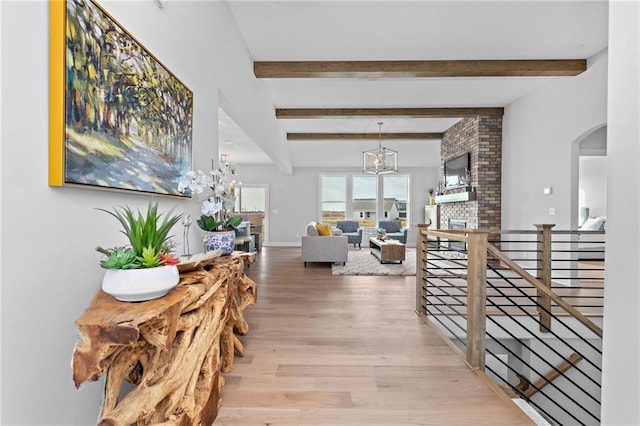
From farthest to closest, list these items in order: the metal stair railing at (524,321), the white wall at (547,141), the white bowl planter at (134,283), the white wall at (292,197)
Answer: the white wall at (292,197) < the white wall at (547,141) < the metal stair railing at (524,321) < the white bowl planter at (134,283)

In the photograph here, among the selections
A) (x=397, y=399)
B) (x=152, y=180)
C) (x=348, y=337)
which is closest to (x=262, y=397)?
(x=397, y=399)

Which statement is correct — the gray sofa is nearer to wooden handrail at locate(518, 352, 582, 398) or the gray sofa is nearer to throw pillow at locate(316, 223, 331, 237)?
throw pillow at locate(316, 223, 331, 237)

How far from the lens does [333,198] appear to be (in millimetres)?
9859

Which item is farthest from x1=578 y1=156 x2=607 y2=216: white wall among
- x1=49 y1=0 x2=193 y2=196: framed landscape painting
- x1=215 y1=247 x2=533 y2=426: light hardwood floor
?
x1=49 y1=0 x2=193 y2=196: framed landscape painting

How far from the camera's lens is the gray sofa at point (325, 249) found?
590 centimetres

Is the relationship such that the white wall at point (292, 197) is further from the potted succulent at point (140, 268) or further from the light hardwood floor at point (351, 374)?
the potted succulent at point (140, 268)

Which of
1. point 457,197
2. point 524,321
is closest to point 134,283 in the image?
point 524,321

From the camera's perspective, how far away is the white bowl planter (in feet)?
3.65

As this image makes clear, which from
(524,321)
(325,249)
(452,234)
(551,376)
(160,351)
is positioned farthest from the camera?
(325,249)

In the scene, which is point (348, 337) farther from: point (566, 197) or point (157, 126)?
point (566, 197)

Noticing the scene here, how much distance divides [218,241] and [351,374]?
4.29ft

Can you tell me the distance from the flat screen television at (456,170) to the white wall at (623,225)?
5.88m

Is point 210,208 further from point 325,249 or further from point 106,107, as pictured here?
point 325,249

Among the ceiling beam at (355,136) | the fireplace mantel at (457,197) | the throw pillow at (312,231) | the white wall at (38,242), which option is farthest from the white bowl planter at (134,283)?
the ceiling beam at (355,136)
